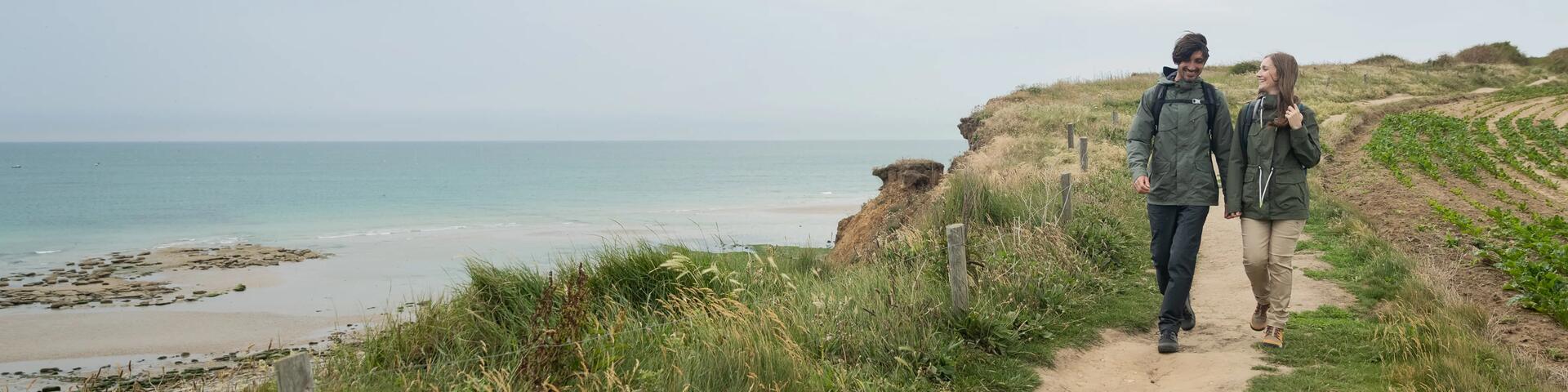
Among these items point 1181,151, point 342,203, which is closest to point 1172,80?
point 1181,151

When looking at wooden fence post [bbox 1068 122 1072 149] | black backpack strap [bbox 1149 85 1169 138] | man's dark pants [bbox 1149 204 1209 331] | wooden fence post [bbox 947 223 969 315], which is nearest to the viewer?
man's dark pants [bbox 1149 204 1209 331]

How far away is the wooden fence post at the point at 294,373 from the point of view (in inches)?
133

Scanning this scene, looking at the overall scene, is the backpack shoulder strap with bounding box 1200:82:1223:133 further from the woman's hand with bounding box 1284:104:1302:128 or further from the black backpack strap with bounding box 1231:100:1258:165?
the woman's hand with bounding box 1284:104:1302:128

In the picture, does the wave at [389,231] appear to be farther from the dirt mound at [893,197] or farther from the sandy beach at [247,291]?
the dirt mound at [893,197]

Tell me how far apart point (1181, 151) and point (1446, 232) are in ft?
23.0

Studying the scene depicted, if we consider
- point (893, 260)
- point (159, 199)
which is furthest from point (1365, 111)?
point (159, 199)

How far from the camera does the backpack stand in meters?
5.52

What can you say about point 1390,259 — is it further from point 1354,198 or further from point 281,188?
point 281,188

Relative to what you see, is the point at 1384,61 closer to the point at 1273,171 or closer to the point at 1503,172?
the point at 1503,172

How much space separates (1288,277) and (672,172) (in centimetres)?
9092

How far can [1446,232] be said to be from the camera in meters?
10.4

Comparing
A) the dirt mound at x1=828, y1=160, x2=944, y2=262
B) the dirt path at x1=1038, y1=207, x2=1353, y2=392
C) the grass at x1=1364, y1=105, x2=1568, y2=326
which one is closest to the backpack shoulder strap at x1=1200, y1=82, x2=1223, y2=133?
the dirt path at x1=1038, y1=207, x2=1353, y2=392

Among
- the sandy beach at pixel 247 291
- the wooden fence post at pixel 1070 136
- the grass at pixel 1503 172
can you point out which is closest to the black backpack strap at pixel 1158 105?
the grass at pixel 1503 172

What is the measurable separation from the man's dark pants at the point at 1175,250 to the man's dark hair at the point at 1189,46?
0.88 meters
